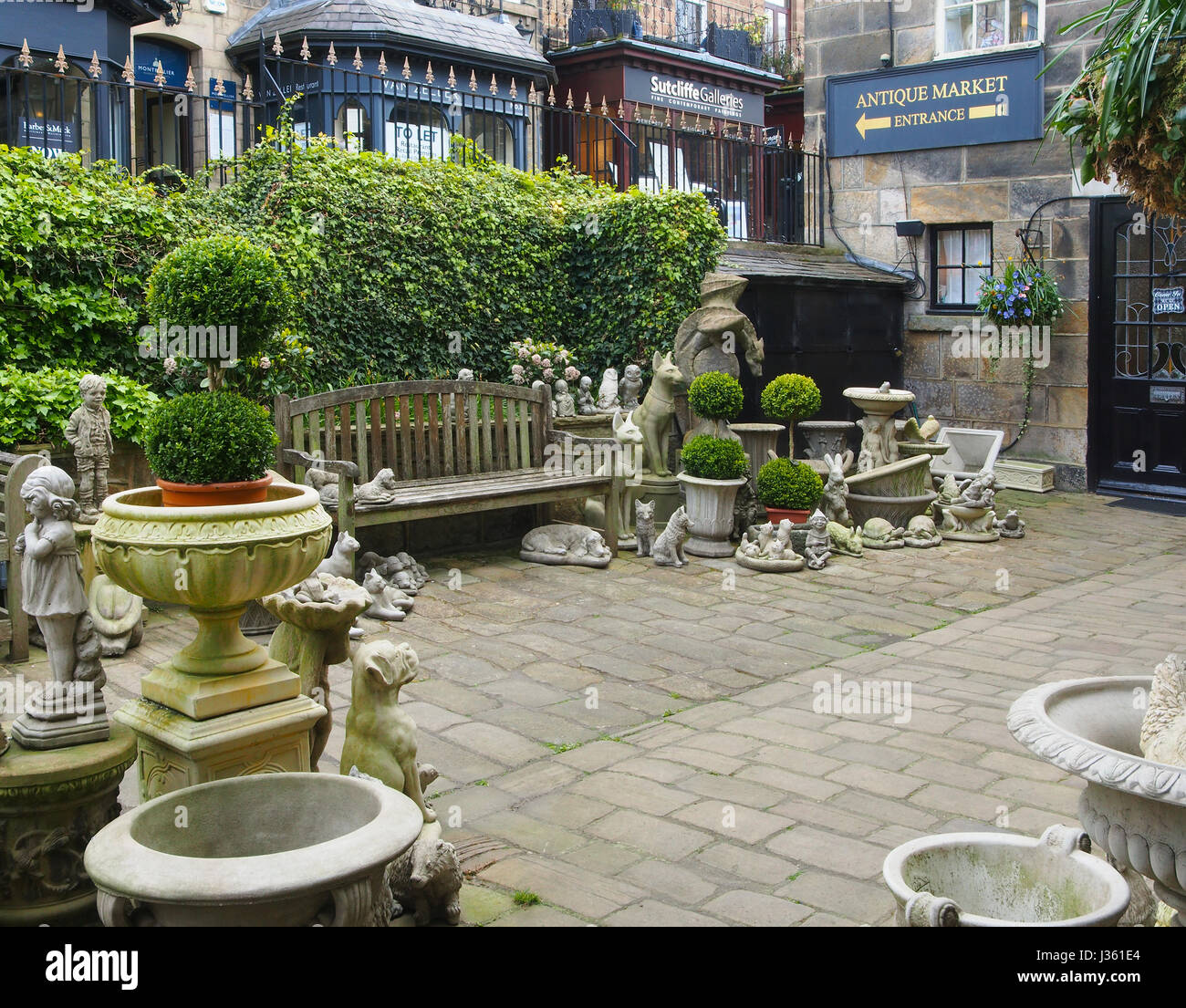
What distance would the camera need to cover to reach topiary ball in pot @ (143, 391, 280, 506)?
13.8 feet

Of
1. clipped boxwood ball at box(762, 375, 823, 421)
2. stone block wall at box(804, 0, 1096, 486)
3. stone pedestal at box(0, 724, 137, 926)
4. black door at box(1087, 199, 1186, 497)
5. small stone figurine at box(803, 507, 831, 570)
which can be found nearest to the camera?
stone pedestal at box(0, 724, 137, 926)

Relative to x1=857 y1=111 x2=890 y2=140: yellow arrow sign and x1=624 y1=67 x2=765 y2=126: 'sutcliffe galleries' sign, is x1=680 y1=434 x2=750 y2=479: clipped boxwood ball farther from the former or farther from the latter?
x1=624 y1=67 x2=765 y2=126: 'sutcliffe galleries' sign

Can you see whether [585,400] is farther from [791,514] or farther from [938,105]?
[938,105]

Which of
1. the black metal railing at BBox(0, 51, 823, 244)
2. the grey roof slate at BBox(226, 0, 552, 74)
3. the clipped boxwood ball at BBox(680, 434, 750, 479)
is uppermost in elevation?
the grey roof slate at BBox(226, 0, 552, 74)

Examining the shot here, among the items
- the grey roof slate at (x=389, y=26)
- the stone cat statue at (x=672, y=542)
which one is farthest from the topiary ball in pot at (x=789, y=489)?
the grey roof slate at (x=389, y=26)

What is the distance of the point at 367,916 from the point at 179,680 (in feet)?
4.50

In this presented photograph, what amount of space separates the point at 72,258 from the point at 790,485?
5663mm

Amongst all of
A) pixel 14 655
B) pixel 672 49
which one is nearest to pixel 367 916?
pixel 14 655

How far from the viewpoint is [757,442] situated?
10875 mm

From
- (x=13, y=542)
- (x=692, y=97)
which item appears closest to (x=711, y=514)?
(x=13, y=542)

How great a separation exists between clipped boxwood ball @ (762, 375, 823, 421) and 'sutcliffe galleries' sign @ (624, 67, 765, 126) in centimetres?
1153

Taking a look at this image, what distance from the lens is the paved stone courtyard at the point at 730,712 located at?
4246 millimetres

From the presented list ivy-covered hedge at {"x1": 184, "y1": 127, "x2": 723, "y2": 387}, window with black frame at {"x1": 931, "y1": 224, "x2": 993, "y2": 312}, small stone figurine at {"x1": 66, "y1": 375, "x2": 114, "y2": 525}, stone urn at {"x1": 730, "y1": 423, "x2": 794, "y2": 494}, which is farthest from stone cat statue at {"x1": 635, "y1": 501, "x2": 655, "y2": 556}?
window with black frame at {"x1": 931, "y1": 224, "x2": 993, "y2": 312}
